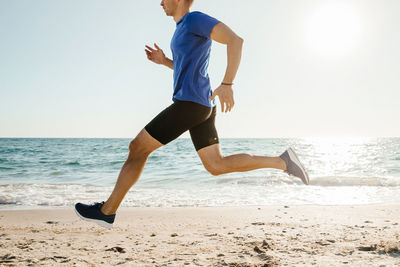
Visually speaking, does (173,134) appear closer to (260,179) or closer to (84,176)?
(260,179)

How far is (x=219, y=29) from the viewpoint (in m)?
2.37

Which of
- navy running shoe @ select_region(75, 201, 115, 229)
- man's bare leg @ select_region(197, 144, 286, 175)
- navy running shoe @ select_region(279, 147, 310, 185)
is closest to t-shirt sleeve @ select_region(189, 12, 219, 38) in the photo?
man's bare leg @ select_region(197, 144, 286, 175)

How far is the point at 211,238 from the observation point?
338 cm

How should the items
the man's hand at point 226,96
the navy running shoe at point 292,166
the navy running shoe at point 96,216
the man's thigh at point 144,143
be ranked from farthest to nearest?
1. the navy running shoe at point 292,166
2. the navy running shoe at point 96,216
3. the man's thigh at point 144,143
4. the man's hand at point 226,96

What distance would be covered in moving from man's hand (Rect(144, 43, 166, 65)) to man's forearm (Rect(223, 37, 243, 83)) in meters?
1.19

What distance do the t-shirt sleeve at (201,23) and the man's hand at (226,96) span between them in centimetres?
40

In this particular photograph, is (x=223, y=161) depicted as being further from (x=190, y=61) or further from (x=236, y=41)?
(x=236, y=41)

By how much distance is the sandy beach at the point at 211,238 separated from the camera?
2.62 m

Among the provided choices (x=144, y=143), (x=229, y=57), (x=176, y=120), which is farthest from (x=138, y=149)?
(x=229, y=57)

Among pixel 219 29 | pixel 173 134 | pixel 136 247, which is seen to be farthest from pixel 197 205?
pixel 219 29

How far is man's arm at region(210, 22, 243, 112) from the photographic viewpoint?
7.66ft

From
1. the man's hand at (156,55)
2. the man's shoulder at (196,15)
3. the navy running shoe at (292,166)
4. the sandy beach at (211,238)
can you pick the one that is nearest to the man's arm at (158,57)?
the man's hand at (156,55)

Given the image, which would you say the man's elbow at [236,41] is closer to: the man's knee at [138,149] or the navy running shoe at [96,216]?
the man's knee at [138,149]

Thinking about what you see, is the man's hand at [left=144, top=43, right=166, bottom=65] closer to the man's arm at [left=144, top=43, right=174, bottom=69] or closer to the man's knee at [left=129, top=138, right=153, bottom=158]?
the man's arm at [left=144, top=43, right=174, bottom=69]
